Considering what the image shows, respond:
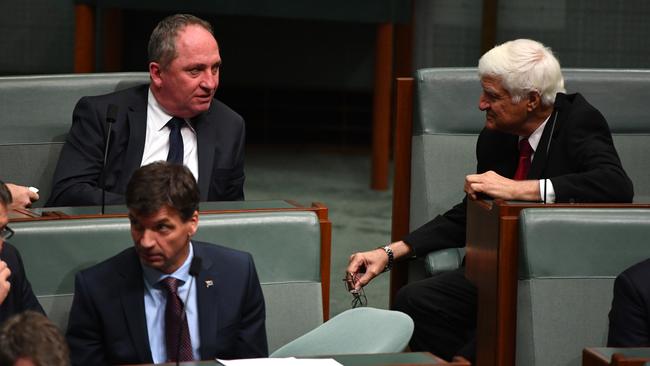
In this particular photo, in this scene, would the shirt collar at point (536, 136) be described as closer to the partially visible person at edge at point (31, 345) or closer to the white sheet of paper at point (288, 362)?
the white sheet of paper at point (288, 362)

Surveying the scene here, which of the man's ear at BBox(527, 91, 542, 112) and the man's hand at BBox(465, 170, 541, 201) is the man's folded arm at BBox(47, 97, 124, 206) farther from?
the man's ear at BBox(527, 91, 542, 112)

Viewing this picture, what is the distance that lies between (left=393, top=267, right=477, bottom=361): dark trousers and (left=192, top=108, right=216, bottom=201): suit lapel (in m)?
0.56

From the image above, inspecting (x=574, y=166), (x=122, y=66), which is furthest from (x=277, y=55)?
(x=574, y=166)

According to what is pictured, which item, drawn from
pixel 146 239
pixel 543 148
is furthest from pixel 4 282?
pixel 543 148

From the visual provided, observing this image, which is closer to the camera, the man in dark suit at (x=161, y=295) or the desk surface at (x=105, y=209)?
the man in dark suit at (x=161, y=295)

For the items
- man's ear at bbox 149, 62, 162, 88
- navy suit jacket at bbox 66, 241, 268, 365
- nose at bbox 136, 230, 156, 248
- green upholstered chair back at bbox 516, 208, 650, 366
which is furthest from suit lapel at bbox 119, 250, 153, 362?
man's ear at bbox 149, 62, 162, 88

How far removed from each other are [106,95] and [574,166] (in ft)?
3.85

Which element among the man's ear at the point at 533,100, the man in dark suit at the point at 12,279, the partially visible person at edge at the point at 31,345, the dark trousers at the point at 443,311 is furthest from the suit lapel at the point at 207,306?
the man's ear at the point at 533,100

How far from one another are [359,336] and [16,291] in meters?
0.59

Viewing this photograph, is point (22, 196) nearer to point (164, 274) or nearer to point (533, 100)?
point (164, 274)

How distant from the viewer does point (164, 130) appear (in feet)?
9.67

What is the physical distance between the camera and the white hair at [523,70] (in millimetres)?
2693

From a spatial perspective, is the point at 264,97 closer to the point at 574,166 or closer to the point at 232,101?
the point at 232,101

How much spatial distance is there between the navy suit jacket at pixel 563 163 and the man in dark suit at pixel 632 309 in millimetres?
423
